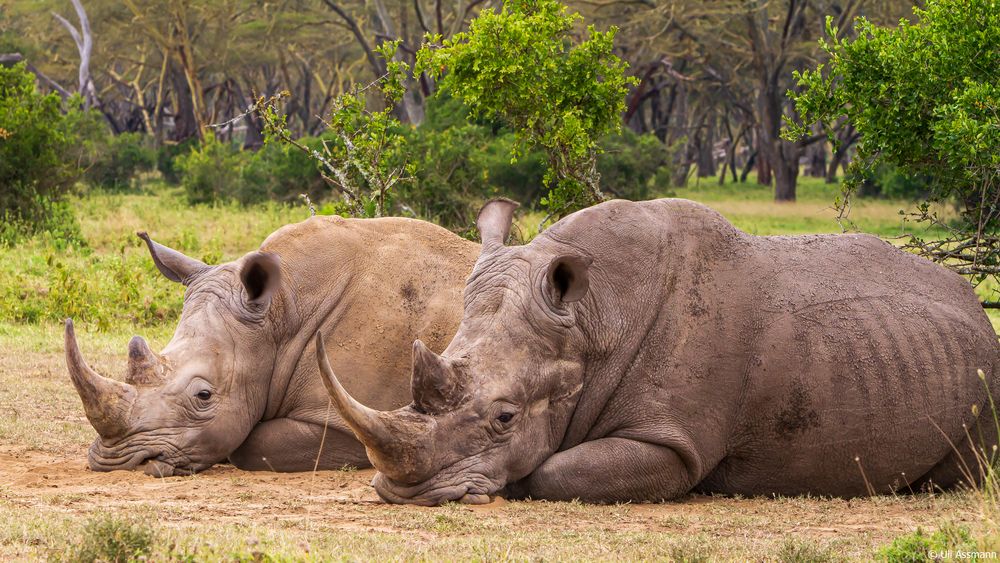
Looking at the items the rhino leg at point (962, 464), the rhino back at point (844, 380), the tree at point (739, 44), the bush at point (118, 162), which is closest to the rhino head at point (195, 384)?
the rhino back at point (844, 380)

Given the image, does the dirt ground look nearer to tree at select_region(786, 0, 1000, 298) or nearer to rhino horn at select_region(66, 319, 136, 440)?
rhino horn at select_region(66, 319, 136, 440)

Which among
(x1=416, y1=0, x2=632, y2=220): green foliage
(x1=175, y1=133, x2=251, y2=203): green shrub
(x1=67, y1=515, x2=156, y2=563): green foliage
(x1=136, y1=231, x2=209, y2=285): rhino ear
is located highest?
(x1=416, y1=0, x2=632, y2=220): green foliage

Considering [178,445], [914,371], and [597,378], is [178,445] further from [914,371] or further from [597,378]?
[914,371]

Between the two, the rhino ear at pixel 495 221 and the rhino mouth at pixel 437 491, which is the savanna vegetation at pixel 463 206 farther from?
the rhino ear at pixel 495 221

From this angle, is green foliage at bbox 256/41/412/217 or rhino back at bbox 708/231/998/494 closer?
rhino back at bbox 708/231/998/494

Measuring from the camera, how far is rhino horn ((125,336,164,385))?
7.15 metres

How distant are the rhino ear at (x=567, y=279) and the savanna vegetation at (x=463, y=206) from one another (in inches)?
39.3

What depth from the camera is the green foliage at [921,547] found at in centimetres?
493

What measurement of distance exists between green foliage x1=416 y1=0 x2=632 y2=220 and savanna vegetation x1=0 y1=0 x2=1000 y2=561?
0.02 meters

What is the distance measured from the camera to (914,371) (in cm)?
703

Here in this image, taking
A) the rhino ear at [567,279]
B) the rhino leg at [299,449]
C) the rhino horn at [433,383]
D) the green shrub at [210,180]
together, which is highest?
the rhino ear at [567,279]

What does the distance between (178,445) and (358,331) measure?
3.83ft

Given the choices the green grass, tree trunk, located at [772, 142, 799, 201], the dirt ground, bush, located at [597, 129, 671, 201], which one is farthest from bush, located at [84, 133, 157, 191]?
the dirt ground

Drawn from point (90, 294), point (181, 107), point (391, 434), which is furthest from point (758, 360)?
point (181, 107)
